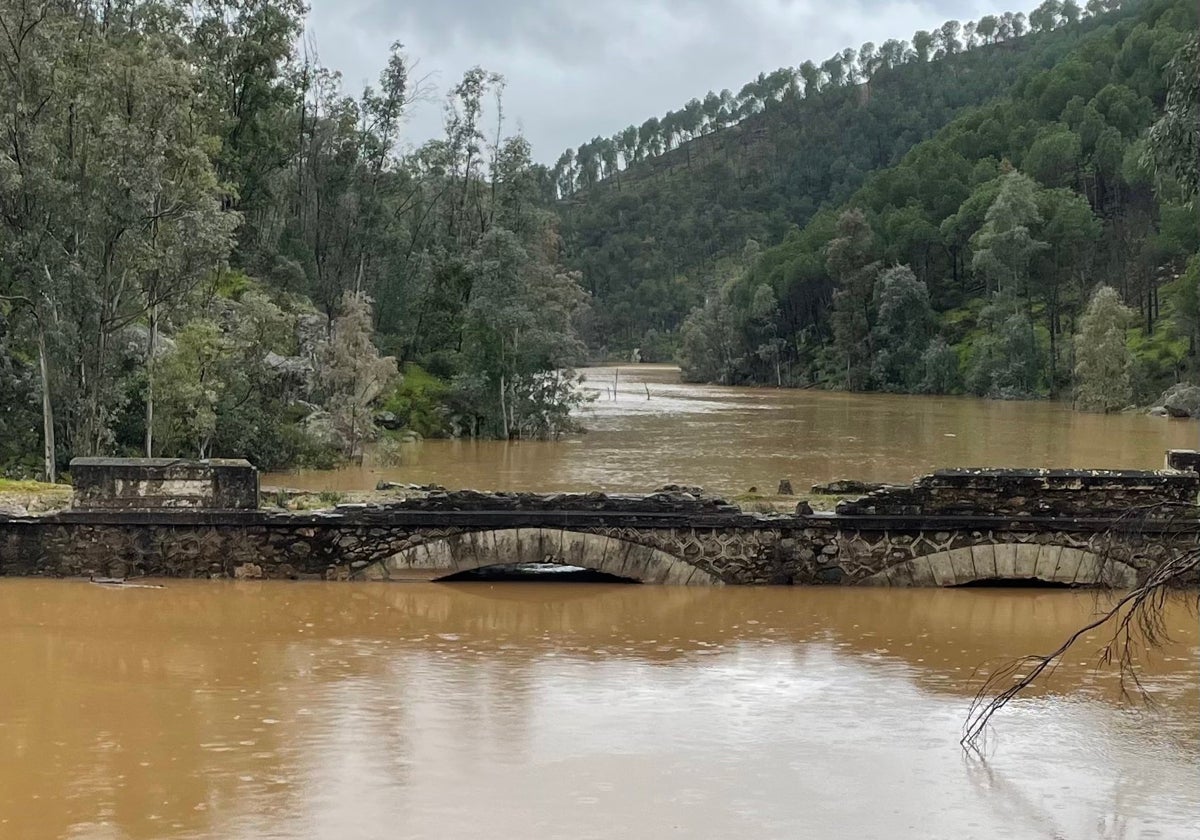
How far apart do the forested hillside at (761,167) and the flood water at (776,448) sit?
5887 cm

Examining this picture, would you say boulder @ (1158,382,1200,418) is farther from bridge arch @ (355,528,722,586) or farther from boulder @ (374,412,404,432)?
bridge arch @ (355,528,722,586)

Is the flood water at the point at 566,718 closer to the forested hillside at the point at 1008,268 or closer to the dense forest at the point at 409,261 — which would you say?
the dense forest at the point at 409,261

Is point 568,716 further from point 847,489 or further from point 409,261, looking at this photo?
point 409,261

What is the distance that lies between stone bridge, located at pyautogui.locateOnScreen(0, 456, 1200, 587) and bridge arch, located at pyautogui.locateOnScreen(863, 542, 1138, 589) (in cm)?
2

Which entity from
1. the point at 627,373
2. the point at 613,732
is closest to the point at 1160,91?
the point at 627,373

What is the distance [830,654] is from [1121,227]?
6869cm

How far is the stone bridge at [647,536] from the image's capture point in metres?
13.2

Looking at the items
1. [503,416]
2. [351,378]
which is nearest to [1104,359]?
[503,416]

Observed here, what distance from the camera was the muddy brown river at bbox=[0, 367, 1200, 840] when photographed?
7039 mm

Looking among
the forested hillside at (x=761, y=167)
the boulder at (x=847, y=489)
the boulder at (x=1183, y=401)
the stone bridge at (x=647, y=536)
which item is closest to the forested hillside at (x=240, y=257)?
the stone bridge at (x=647, y=536)

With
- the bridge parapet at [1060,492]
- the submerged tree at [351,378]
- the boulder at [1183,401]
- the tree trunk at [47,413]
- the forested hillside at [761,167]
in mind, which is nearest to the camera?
the bridge parapet at [1060,492]

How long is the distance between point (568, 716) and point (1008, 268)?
2630 inches

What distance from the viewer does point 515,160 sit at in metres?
46.3

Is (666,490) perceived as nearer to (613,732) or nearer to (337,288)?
(613,732)
